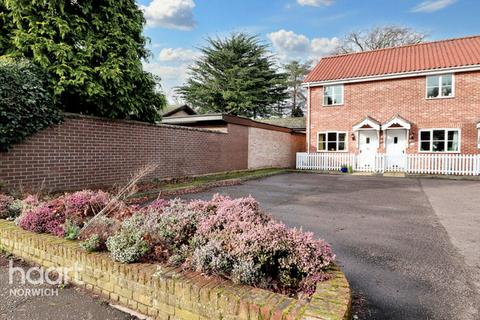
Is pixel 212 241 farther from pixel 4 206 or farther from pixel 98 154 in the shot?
pixel 98 154

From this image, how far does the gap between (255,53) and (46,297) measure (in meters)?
32.2

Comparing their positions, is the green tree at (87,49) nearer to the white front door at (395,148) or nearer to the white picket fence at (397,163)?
the white picket fence at (397,163)

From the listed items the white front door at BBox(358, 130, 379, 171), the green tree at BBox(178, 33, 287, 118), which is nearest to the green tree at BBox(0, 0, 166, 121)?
the white front door at BBox(358, 130, 379, 171)

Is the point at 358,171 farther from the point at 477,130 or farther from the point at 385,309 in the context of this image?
the point at 385,309

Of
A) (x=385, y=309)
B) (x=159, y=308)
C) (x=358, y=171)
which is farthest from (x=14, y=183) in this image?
(x=358, y=171)

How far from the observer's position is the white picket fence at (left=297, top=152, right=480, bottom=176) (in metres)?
14.9

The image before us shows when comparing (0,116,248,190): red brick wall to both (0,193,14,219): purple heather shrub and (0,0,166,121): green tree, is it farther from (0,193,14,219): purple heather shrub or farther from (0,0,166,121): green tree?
(0,193,14,219): purple heather shrub

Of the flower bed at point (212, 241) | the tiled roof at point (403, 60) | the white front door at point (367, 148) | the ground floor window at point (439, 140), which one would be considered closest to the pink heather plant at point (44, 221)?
the flower bed at point (212, 241)

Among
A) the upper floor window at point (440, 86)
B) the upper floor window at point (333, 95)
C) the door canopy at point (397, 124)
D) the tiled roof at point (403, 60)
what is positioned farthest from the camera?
the upper floor window at point (333, 95)

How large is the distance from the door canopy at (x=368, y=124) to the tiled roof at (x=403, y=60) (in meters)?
2.96

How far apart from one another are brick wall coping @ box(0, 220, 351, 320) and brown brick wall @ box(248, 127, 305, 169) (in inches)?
559

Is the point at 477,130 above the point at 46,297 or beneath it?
above

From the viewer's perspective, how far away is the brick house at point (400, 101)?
15625 mm

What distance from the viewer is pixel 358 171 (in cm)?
1761
